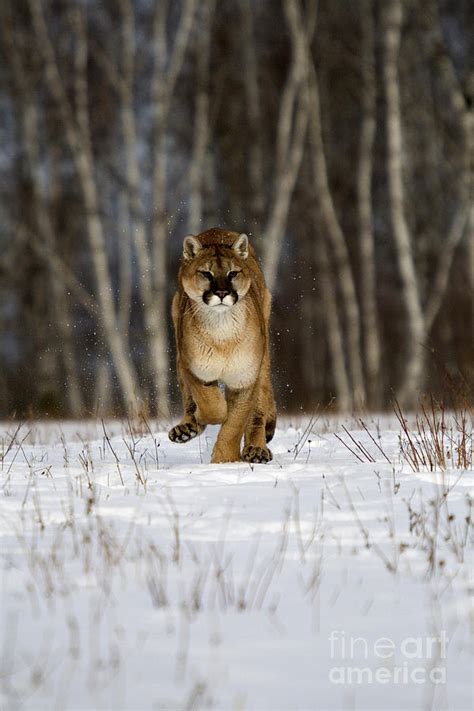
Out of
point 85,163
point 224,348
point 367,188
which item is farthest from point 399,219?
point 224,348

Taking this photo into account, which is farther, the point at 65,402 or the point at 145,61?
the point at 65,402

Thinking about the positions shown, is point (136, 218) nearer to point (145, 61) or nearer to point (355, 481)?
point (145, 61)

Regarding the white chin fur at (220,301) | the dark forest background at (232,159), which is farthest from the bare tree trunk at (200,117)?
the white chin fur at (220,301)

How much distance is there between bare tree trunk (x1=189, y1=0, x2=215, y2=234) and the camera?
16188mm

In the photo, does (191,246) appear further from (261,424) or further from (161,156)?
(161,156)

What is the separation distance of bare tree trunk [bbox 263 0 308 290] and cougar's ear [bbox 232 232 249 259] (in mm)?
8660

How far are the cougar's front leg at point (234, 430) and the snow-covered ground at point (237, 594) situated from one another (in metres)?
1.17

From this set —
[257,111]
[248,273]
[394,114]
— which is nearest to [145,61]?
[257,111]

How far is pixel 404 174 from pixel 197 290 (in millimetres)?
12827

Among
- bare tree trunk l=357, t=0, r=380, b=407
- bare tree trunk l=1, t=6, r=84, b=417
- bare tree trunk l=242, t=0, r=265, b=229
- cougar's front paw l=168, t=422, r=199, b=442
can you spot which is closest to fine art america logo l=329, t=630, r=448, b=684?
cougar's front paw l=168, t=422, r=199, b=442

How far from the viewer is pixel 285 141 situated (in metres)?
16.5

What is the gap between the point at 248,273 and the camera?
666 centimetres

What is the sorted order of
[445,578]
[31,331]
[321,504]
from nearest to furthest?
[445,578]
[321,504]
[31,331]

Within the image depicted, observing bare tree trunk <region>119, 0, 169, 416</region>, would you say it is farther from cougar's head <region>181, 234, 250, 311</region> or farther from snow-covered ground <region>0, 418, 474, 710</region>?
snow-covered ground <region>0, 418, 474, 710</region>
